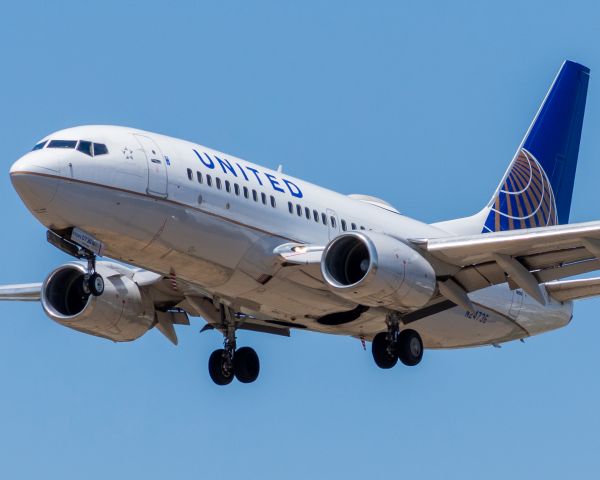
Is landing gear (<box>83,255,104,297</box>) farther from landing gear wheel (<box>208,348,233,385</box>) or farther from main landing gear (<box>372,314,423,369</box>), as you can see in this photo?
main landing gear (<box>372,314,423,369</box>)

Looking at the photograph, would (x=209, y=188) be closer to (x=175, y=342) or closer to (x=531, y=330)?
(x=175, y=342)

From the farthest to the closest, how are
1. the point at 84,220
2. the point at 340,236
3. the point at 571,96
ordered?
1. the point at 571,96
2. the point at 340,236
3. the point at 84,220

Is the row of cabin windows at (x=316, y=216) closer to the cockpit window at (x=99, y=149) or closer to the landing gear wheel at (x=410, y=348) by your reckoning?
the landing gear wheel at (x=410, y=348)

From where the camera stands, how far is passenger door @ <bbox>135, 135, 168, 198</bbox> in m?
34.6

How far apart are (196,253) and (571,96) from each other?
64.6 feet

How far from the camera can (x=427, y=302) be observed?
123 ft

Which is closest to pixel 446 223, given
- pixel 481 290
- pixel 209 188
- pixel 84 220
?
pixel 481 290

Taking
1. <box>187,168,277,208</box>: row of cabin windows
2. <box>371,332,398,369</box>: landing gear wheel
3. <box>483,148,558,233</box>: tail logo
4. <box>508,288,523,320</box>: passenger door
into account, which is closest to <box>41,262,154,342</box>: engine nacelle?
<box>187,168,277,208</box>: row of cabin windows

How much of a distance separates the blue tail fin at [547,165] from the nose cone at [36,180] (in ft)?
53.2

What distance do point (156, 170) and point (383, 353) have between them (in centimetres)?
794

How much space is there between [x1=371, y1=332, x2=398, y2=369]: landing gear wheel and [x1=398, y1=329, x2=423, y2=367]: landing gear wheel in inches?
7.9

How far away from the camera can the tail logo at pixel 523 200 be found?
46.3 m

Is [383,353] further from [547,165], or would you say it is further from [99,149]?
[547,165]

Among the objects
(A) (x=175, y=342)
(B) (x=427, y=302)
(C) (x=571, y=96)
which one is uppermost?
(C) (x=571, y=96)
